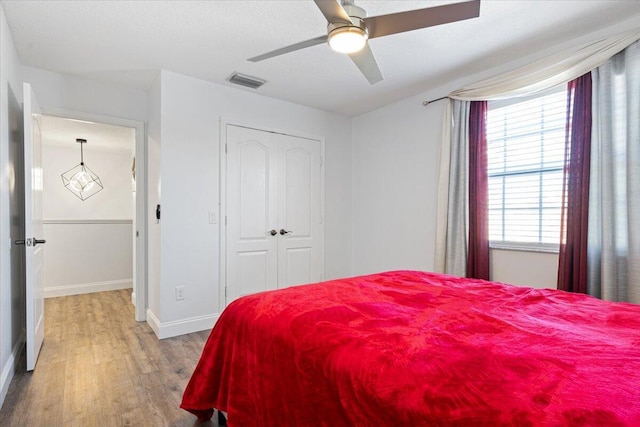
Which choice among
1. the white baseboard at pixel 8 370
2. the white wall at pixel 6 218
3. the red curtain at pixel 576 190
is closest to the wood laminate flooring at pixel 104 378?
the white baseboard at pixel 8 370

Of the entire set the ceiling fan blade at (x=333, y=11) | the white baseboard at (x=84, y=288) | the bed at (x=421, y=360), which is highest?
the ceiling fan blade at (x=333, y=11)

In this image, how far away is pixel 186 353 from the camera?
9.05 feet

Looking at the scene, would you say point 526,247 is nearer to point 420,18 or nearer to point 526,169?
point 526,169

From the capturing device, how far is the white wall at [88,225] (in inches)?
193

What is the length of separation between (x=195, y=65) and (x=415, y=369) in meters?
3.03

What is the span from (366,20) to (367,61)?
1.26 ft

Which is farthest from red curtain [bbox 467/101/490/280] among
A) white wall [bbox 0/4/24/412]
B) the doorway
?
the doorway

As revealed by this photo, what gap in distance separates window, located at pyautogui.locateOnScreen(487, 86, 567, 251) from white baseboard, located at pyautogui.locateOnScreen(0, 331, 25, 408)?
366cm

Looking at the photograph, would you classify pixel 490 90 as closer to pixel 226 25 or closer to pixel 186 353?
pixel 226 25

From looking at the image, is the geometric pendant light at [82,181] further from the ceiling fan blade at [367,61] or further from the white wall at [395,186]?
the ceiling fan blade at [367,61]

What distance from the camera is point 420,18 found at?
1.64 m

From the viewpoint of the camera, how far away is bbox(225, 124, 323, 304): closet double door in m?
3.60

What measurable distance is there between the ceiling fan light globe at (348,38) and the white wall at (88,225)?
3941 millimetres

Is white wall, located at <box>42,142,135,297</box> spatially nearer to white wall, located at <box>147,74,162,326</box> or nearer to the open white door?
white wall, located at <box>147,74,162,326</box>
